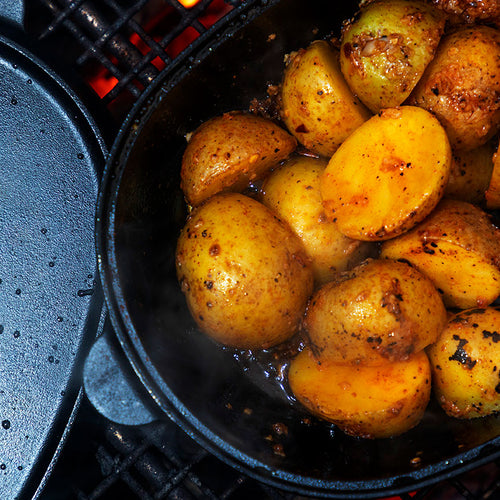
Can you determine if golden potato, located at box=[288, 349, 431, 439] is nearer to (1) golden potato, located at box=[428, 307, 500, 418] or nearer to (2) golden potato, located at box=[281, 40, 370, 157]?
(1) golden potato, located at box=[428, 307, 500, 418]

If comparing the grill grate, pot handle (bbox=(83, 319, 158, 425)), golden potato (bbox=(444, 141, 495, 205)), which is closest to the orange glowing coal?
the grill grate

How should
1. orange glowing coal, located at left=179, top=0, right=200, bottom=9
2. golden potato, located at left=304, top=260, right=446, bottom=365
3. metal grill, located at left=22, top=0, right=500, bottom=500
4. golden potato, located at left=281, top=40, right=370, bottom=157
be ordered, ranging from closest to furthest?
golden potato, located at left=304, top=260, right=446, bottom=365 → golden potato, located at left=281, top=40, right=370, bottom=157 → metal grill, located at left=22, top=0, right=500, bottom=500 → orange glowing coal, located at left=179, top=0, right=200, bottom=9

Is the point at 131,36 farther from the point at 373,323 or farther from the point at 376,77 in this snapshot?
→ the point at 373,323

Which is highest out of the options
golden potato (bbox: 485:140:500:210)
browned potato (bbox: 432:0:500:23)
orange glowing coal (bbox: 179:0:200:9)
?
orange glowing coal (bbox: 179:0:200:9)

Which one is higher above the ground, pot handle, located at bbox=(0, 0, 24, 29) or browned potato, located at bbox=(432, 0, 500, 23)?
pot handle, located at bbox=(0, 0, 24, 29)

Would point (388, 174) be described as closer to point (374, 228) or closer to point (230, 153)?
point (374, 228)

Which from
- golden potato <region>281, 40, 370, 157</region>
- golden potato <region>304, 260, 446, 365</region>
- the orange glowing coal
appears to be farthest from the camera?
the orange glowing coal

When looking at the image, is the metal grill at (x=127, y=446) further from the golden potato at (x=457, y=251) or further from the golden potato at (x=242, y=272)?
the golden potato at (x=457, y=251)

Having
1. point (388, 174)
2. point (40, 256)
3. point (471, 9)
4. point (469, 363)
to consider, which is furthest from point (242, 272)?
point (471, 9)
